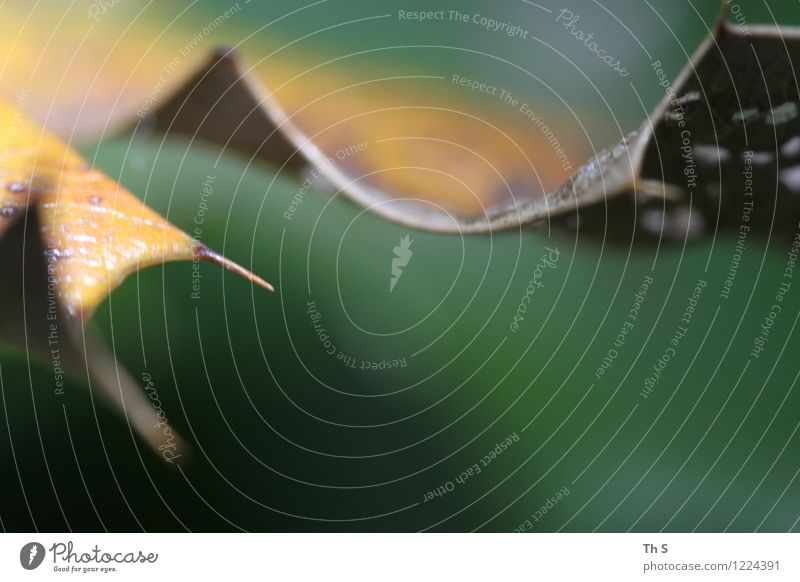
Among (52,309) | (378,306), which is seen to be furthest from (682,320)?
(52,309)

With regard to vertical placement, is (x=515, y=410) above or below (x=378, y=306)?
below

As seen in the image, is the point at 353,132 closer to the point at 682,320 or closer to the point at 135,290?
the point at 135,290

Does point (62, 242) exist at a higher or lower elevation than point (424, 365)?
higher
